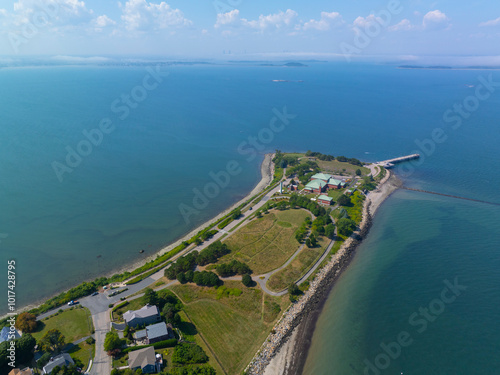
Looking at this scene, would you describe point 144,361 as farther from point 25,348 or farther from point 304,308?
point 304,308

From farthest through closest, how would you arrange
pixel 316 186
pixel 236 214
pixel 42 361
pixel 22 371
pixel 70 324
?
1. pixel 316 186
2. pixel 236 214
3. pixel 70 324
4. pixel 42 361
5. pixel 22 371

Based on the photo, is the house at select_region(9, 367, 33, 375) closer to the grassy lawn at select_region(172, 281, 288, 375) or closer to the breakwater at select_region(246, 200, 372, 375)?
the grassy lawn at select_region(172, 281, 288, 375)

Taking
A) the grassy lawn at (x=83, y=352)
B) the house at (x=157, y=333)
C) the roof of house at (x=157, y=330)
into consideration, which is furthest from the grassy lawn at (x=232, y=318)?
the grassy lawn at (x=83, y=352)

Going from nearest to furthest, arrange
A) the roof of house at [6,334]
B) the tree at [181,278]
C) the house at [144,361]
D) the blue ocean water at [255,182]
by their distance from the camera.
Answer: the house at [144,361] < the roof of house at [6,334] < the blue ocean water at [255,182] < the tree at [181,278]

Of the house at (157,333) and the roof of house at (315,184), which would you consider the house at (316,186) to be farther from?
the house at (157,333)

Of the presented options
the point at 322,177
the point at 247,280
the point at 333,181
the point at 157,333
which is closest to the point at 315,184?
the point at 322,177

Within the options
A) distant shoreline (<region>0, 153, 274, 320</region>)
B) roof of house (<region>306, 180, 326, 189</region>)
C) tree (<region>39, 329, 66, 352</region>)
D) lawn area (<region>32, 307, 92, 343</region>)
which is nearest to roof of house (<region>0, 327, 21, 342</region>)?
lawn area (<region>32, 307, 92, 343</region>)
